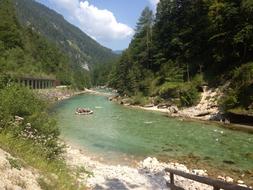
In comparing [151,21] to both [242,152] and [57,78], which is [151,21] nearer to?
[57,78]

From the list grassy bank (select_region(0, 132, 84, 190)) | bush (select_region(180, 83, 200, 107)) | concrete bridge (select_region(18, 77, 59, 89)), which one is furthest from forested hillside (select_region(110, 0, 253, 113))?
grassy bank (select_region(0, 132, 84, 190))

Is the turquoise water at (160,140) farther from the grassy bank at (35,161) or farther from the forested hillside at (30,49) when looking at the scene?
the forested hillside at (30,49)

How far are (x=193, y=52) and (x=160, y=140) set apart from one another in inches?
1544

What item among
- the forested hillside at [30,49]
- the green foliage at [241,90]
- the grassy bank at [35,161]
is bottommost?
the grassy bank at [35,161]

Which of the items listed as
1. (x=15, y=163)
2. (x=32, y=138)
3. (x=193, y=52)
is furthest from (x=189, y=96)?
(x=15, y=163)

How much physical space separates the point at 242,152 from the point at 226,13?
3254 cm

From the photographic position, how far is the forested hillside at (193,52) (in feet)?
174

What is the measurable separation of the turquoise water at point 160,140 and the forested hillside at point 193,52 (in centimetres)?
1012

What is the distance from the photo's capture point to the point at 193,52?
70875 millimetres

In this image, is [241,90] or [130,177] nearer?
[130,177]

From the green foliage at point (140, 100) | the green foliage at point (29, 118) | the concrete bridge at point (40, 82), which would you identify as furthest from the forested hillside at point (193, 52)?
the green foliage at point (29, 118)

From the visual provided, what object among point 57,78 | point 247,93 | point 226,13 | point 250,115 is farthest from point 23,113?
point 57,78

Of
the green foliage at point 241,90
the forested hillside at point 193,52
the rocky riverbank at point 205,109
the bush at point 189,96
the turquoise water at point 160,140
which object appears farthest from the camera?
the bush at point 189,96

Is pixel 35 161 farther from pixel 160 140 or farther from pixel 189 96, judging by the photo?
pixel 189 96
